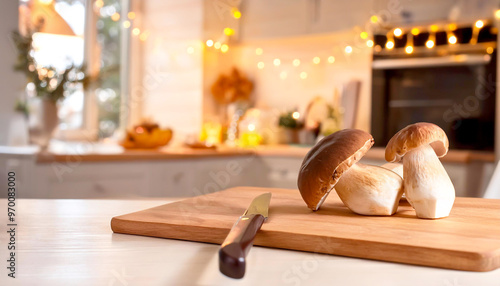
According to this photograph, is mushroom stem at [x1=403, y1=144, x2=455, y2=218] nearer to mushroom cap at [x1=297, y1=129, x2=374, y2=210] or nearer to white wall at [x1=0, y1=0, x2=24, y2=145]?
mushroom cap at [x1=297, y1=129, x2=374, y2=210]

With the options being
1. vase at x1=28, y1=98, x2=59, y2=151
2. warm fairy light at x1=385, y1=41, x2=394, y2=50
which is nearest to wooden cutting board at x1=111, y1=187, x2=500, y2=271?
vase at x1=28, y1=98, x2=59, y2=151

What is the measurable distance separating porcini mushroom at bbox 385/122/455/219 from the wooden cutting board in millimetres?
18

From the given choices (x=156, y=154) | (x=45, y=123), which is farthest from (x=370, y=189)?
(x=45, y=123)

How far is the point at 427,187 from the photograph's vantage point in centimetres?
60

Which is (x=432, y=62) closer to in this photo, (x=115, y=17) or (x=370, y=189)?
(x=115, y=17)

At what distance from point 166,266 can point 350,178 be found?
28 cm

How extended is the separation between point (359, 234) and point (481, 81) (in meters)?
2.22

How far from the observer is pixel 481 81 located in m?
→ 2.46

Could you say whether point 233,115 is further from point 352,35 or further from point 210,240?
point 210,240

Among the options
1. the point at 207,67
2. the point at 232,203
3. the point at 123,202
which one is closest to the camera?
the point at 232,203

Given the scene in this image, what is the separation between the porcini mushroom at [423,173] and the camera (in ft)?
1.98

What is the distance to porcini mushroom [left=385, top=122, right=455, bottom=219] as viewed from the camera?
604 millimetres

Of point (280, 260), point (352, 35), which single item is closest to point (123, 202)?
point (280, 260)

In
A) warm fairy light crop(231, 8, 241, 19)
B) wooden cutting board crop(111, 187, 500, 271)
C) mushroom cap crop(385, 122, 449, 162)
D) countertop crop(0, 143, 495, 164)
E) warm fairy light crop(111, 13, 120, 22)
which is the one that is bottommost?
countertop crop(0, 143, 495, 164)
